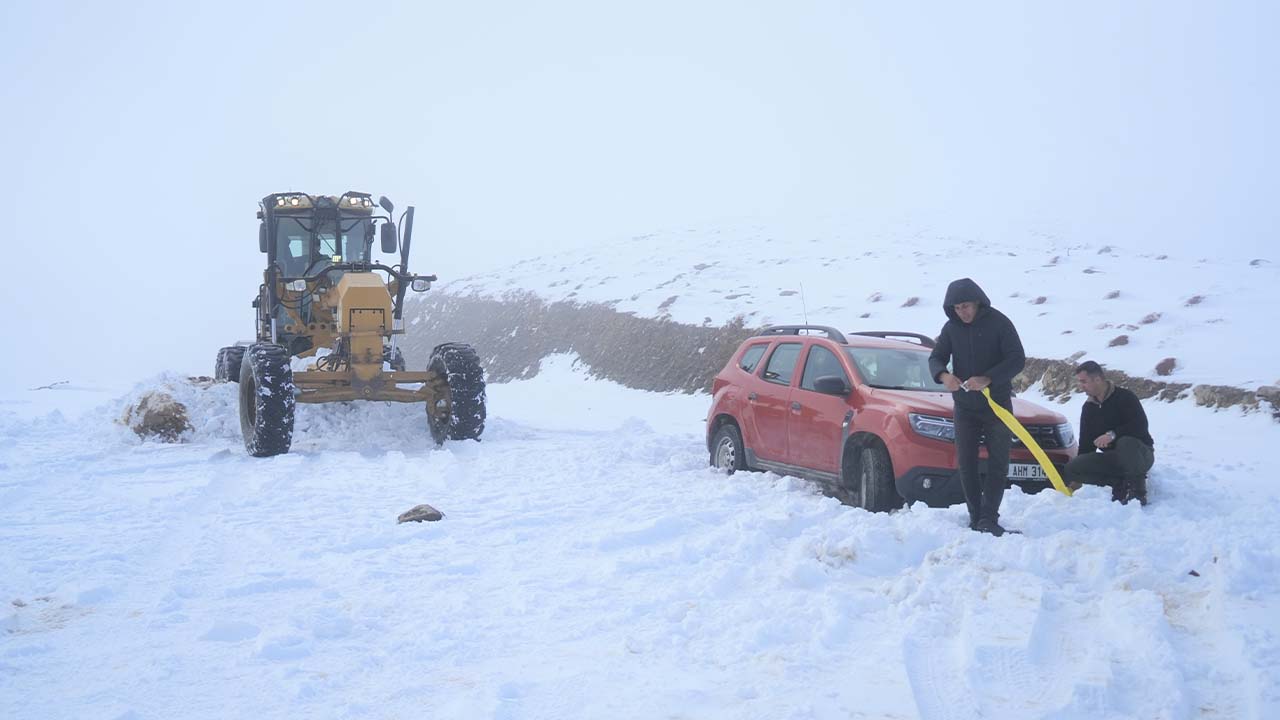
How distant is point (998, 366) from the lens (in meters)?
6.47

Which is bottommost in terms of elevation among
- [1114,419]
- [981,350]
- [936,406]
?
[1114,419]

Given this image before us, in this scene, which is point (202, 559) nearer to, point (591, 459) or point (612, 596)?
point (612, 596)

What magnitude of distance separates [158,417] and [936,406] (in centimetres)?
963

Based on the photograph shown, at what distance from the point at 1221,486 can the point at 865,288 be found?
49.9ft

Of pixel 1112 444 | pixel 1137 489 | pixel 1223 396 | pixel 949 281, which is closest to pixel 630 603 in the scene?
pixel 1137 489

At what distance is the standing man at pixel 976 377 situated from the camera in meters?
6.44

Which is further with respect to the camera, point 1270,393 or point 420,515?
point 1270,393

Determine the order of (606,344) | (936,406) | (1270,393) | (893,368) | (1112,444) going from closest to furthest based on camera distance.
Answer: (936,406) < (1112,444) < (893,368) < (1270,393) < (606,344)

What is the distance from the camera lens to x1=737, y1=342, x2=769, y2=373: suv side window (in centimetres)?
959

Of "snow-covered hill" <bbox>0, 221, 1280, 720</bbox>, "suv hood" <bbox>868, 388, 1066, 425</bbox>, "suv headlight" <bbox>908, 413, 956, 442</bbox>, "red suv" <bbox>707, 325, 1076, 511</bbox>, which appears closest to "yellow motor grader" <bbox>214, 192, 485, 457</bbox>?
"snow-covered hill" <bbox>0, 221, 1280, 720</bbox>

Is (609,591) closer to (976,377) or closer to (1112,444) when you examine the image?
(976,377)

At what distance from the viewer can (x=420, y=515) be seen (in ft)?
24.3

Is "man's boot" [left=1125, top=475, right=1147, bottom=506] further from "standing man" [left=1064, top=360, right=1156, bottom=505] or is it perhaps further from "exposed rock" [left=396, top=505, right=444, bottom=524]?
"exposed rock" [left=396, top=505, right=444, bottom=524]

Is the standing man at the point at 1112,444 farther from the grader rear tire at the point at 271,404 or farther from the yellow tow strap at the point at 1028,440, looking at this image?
the grader rear tire at the point at 271,404
